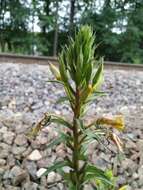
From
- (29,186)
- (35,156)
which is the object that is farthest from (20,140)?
(29,186)

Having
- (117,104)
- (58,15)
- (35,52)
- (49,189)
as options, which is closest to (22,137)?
(49,189)

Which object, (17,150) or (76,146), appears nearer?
(76,146)

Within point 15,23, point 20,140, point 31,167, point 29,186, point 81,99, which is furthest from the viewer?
point 15,23

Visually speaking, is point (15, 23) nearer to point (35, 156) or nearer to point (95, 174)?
point (35, 156)

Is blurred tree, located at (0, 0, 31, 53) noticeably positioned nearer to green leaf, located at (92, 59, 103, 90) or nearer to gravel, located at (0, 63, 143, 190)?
gravel, located at (0, 63, 143, 190)

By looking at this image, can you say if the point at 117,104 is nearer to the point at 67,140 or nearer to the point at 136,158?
the point at 136,158

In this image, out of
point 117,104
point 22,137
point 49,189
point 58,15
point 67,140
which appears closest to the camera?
point 67,140

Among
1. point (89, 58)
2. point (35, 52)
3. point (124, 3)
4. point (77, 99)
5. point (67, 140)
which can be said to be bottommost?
point (35, 52)
